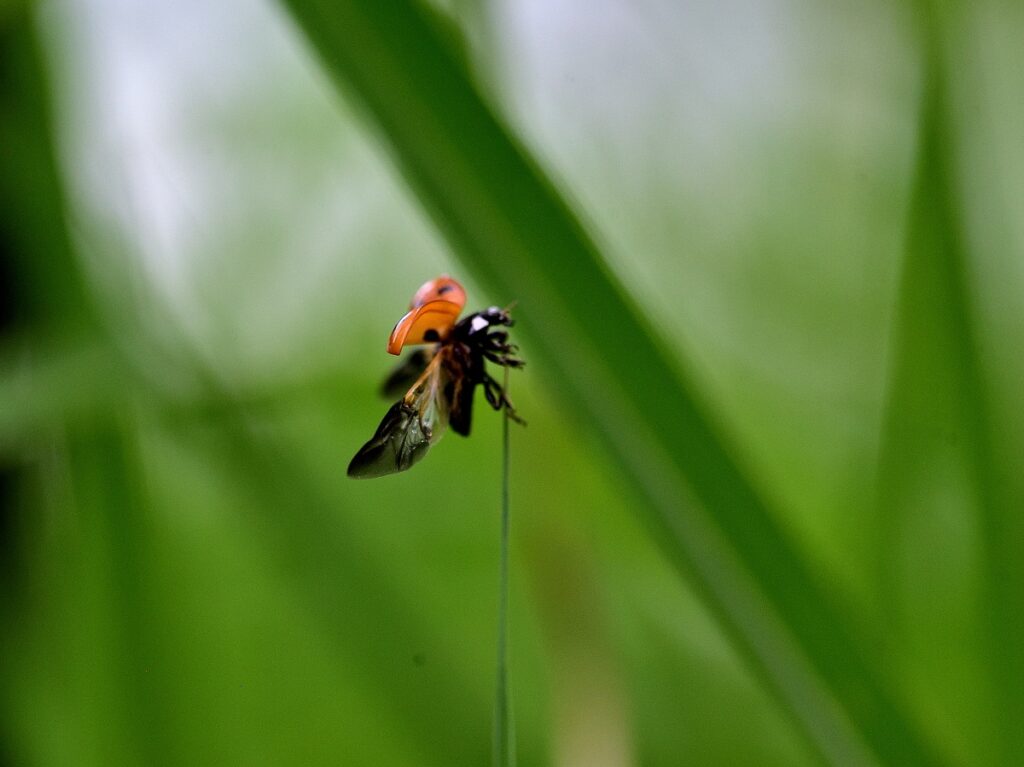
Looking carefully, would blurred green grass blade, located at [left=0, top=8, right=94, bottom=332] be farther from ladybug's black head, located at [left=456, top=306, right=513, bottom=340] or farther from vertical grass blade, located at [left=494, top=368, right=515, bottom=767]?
vertical grass blade, located at [left=494, top=368, right=515, bottom=767]

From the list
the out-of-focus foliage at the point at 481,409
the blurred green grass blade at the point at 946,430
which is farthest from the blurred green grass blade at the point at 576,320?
the blurred green grass blade at the point at 946,430

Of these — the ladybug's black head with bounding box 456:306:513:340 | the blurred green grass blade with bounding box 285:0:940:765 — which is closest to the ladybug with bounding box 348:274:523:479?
the ladybug's black head with bounding box 456:306:513:340

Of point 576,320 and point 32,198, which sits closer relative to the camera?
point 576,320

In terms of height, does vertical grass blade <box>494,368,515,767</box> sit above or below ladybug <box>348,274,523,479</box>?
below

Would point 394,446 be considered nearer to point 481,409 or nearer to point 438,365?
point 438,365

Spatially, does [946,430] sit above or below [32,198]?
below

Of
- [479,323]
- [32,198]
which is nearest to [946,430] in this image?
[479,323]
